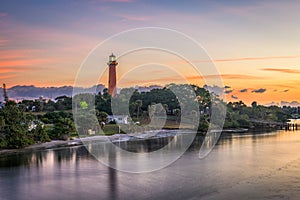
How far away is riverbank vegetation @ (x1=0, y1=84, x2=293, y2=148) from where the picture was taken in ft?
94.6

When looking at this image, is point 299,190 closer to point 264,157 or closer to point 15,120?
point 264,157

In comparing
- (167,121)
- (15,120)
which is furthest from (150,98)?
(15,120)

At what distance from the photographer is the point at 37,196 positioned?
13.8m

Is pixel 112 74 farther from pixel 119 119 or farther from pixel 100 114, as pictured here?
pixel 100 114

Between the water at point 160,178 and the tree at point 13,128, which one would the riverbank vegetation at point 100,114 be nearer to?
the tree at point 13,128

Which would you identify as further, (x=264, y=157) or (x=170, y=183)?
(x=264, y=157)

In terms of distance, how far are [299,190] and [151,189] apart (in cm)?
522

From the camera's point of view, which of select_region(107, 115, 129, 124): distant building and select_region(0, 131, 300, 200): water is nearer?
select_region(0, 131, 300, 200): water

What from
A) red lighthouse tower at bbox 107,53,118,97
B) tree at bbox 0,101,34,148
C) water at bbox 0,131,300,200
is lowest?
water at bbox 0,131,300,200

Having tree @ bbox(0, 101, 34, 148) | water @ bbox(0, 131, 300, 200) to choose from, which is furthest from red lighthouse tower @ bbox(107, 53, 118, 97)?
water @ bbox(0, 131, 300, 200)

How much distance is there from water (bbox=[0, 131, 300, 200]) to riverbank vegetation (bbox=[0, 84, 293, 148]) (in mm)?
5200

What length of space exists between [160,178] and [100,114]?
78.2 ft

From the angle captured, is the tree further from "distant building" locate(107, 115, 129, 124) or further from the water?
"distant building" locate(107, 115, 129, 124)

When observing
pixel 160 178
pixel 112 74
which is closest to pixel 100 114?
pixel 112 74
